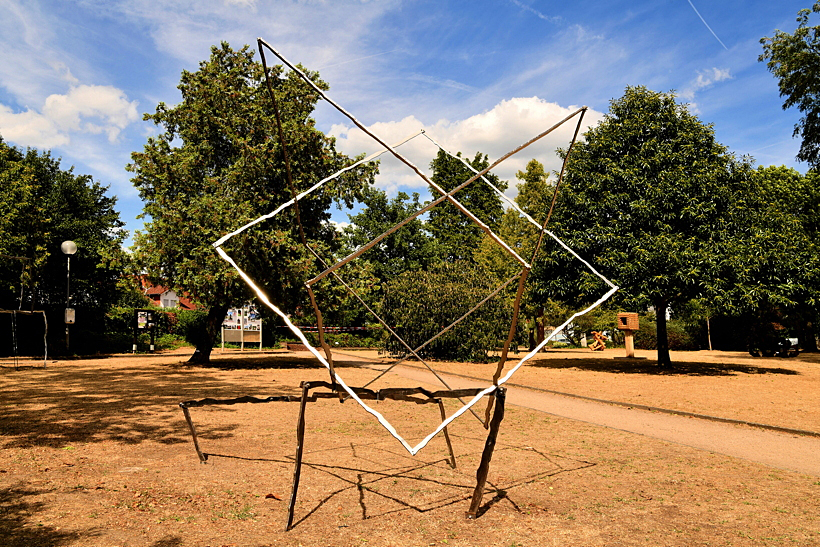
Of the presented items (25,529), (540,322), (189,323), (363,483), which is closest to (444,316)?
(540,322)

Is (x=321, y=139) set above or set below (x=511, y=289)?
above

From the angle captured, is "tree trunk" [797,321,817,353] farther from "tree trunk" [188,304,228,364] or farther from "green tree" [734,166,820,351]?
"tree trunk" [188,304,228,364]

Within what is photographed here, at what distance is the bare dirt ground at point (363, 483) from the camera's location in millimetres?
4340

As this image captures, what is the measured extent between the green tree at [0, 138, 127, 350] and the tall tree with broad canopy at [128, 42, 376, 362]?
5.93m

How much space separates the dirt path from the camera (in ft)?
23.5

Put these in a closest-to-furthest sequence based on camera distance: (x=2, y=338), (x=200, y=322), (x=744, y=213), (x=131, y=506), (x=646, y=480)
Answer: (x=131, y=506)
(x=646, y=480)
(x=744, y=213)
(x=2, y=338)
(x=200, y=322)

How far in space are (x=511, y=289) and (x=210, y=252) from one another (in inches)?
697

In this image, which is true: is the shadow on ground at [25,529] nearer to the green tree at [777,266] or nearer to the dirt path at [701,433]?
the dirt path at [701,433]

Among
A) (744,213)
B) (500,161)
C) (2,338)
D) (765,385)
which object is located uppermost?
(744,213)

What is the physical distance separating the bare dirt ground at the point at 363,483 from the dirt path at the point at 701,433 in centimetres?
42

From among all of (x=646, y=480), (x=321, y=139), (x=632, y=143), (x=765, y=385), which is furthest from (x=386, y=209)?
(x=646, y=480)

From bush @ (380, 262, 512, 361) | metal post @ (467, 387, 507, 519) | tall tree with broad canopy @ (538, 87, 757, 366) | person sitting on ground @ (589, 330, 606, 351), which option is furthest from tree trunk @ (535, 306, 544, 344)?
metal post @ (467, 387, 507, 519)

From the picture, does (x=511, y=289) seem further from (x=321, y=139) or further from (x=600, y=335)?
(x=321, y=139)

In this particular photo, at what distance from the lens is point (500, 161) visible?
4887mm
